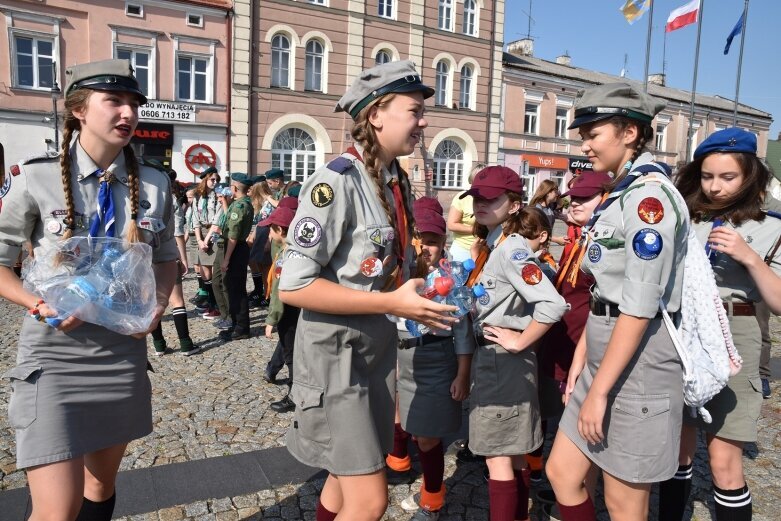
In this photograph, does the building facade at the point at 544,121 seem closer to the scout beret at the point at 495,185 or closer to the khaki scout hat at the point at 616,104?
the scout beret at the point at 495,185

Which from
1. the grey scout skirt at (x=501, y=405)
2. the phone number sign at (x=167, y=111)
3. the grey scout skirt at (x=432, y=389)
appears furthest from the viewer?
the phone number sign at (x=167, y=111)

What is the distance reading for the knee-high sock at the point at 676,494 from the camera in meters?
2.97

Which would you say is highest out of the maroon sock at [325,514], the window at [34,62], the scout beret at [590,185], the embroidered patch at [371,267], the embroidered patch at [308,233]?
the window at [34,62]

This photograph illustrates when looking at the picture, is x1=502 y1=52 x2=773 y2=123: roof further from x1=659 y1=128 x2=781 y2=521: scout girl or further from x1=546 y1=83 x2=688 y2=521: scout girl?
x1=546 y1=83 x2=688 y2=521: scout girl

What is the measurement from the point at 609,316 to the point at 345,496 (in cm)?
122

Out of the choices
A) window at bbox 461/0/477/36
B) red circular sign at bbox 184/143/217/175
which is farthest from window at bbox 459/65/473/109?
red circular sign at bbox 184/143/217/175

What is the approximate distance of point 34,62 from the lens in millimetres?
20172

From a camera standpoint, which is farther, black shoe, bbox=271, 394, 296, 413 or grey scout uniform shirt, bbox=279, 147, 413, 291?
black shoe, bbox=271, 394, 296, 413

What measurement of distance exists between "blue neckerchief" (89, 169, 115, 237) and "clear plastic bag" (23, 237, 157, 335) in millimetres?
101

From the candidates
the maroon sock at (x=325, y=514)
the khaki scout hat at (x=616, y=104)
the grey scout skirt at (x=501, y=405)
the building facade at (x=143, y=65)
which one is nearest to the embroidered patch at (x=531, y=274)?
the grey scout skirt at (x=501, y=405)

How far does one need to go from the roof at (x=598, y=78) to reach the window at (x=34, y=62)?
20.6 m

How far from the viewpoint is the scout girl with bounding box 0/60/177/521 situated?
82.1 inches

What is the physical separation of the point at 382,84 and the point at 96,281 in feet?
4.18

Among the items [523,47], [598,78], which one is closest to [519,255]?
[523,47]
